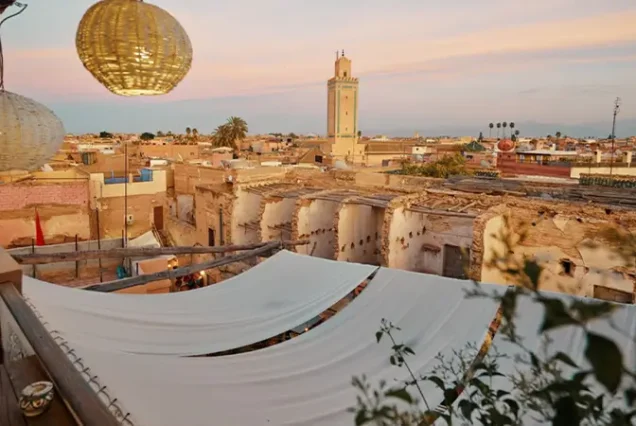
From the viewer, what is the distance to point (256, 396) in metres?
3.21

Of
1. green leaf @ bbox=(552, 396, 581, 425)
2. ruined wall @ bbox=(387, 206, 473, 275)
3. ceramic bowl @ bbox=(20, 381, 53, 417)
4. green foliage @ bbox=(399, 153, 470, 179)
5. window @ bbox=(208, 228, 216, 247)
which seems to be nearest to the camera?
green leaf @ bbox=(552, 396, 581, 425)

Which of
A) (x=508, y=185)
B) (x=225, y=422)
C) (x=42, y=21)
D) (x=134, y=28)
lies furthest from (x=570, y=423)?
(x=508, y=185)

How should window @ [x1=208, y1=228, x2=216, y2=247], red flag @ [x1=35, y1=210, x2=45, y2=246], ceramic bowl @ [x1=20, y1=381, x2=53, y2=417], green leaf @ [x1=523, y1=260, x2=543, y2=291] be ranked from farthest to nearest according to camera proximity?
window @ [x1=208, y1=228, x2=216, y2=247]
red flag @ [x1=35, y1=210, x2=45, y2=246]
ceramic bowl @ [x1=20, y1=381, x2=53, y2=417]
green leaf @ [x1=523, y1=260, x2=543, y2=291]

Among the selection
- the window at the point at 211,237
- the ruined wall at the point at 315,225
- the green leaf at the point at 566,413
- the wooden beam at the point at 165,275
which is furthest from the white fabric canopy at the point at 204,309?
the window at the point at 211,237

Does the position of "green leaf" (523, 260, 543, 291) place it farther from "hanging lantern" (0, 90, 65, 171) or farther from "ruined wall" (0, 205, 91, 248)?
"ruined wall" (0, 205, 91, 248)

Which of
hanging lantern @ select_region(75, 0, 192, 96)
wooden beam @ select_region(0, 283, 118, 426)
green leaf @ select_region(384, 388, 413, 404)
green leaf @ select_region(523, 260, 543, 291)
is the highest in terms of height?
hanging lantern @ select_region(75, 0, 192, 96)

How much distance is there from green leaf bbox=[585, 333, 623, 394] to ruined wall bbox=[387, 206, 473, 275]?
33.0 feet

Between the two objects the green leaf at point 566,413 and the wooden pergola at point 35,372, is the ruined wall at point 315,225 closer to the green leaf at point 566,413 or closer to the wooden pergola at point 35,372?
the wooden pergola at point 35,372

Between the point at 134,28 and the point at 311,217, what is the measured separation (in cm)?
984

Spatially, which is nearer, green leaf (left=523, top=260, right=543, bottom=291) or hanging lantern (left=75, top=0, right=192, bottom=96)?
green leaf (left=523, top=260, right=543, bottom=291)

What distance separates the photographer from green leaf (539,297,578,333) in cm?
81

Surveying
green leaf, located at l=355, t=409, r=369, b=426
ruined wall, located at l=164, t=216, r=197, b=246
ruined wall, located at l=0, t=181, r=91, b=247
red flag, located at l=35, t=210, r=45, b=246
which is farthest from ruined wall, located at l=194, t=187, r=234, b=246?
green leaf, located at l=355, t=409, r=369, b=426

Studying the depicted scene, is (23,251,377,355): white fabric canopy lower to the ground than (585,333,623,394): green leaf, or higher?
lower

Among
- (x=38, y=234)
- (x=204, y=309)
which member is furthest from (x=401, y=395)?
(x=38, y=234)
